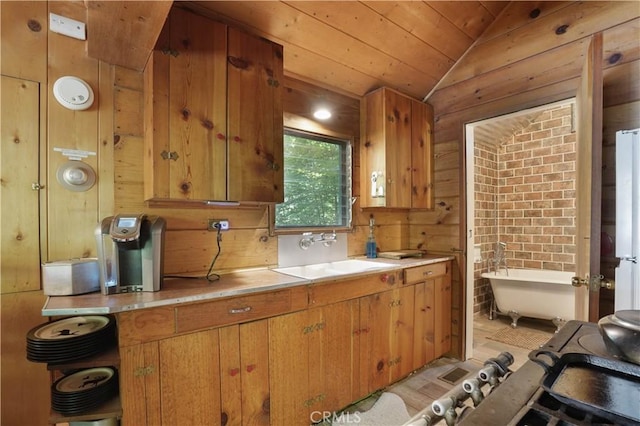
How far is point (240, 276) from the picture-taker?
6.15 ft

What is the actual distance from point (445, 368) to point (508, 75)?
2.48 m

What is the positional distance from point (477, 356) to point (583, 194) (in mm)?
1859

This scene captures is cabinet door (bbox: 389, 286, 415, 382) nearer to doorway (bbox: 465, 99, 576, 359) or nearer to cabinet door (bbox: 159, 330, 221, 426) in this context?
cabinet door (bbox: 159, 330, 221, 426)

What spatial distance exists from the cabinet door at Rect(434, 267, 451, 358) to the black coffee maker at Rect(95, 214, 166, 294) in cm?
216

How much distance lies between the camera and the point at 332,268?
249 centimetres

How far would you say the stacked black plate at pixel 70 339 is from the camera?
3.96 ft

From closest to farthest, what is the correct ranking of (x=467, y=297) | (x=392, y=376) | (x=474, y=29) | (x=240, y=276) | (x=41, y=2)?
(x=41, y=2) < (x=240, y=276) < (x=392, y=376) < (x=474, y=29) < (x=467, y=297)

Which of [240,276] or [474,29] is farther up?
[474,29]

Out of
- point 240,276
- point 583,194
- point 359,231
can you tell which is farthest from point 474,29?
point 240,276

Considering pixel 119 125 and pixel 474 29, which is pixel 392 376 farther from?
pixel 474 29

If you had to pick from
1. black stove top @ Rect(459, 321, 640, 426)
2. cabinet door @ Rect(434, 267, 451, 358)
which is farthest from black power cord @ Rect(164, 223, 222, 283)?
cabinet door @ Rect(434, 267, 451, 358)

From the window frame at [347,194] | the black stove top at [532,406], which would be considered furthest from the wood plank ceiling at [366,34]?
the black stove top at [532,406]

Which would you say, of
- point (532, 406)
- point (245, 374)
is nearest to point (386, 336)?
point (245, 374)

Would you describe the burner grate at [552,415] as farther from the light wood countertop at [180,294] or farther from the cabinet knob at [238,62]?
the cabinet knob at [238,62]
